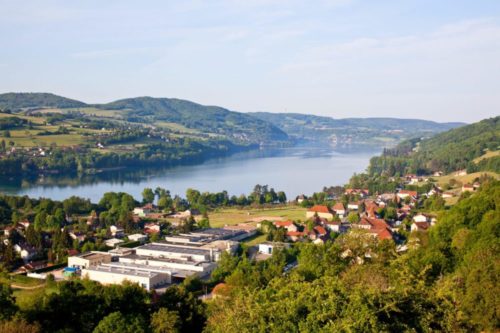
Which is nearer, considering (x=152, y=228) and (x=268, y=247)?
(x=268, y=247)

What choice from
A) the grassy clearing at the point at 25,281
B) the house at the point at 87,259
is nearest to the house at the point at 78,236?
the house at the point at 87,259

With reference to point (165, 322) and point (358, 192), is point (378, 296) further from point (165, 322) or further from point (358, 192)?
point (358, 192)

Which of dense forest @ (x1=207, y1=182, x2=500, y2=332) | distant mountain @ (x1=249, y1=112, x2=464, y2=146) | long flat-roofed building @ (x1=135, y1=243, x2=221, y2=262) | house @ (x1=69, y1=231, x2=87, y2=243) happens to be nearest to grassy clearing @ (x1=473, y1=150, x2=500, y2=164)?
long flat-roofed building @ (x1=135, y1=243, x2=221, y2=262)

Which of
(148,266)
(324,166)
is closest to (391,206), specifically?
(148,266)

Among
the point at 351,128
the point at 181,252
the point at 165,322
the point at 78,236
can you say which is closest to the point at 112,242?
the point at 78,236

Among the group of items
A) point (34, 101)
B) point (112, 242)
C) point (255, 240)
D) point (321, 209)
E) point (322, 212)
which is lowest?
point (255, 240)

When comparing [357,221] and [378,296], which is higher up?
[378,296]

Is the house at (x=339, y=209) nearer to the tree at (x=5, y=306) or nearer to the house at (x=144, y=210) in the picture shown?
the house at (x=144, y=210)
